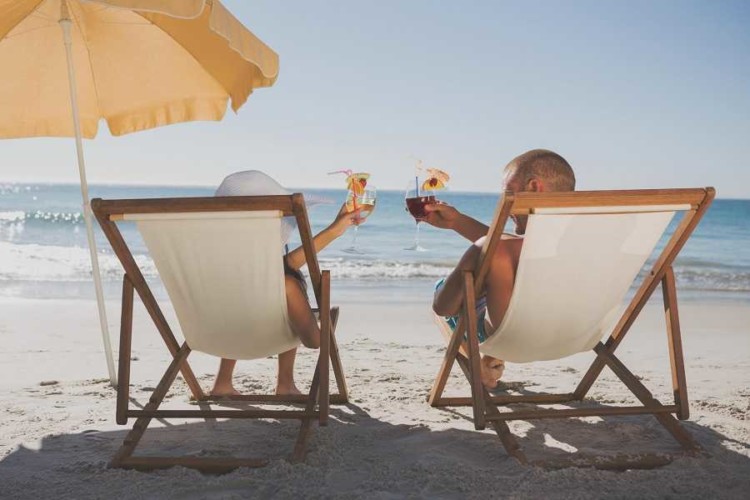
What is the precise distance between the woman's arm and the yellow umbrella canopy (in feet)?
3.56

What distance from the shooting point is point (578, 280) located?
2.94 m

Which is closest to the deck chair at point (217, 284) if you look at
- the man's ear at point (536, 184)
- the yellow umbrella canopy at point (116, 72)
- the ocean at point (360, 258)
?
the ocean at point (360, 258)

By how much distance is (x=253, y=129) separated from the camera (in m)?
42.7

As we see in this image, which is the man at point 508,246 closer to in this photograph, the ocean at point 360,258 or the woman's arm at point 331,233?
the woman's arm at point 331,233

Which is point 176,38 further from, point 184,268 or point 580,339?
point 580,339

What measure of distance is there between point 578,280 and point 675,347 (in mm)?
506

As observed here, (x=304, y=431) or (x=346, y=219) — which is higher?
(x=346, y=219)

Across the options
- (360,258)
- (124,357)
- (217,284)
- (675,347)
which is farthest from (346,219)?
(360,258)

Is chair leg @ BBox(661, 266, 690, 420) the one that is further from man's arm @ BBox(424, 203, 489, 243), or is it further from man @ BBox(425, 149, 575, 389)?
man's arm @ BBox(424, 203, 489, 243)

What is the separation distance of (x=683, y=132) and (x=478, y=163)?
10315 millimetres

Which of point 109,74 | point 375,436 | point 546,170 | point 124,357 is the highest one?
point 109,74

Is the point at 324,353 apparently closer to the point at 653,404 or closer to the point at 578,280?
the point at 578,280

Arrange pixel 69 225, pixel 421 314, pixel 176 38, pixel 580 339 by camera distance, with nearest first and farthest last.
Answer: pixel 580 339 → pixel 176 38 → pixel 421 314 → pixel 69 225

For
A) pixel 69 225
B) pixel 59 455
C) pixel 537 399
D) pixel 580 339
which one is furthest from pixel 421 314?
pixel 69 225
